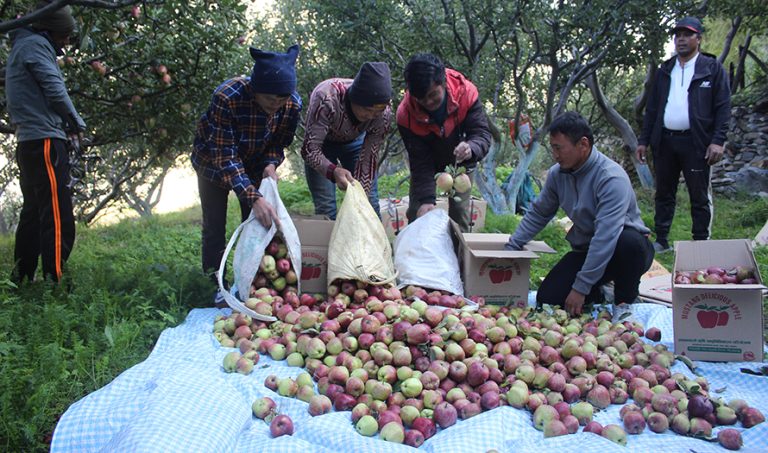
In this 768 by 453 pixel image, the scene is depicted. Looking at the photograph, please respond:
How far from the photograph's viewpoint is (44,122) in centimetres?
369

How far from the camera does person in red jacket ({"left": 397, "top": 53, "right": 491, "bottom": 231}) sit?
3516 mm

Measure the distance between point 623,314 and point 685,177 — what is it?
2.26m

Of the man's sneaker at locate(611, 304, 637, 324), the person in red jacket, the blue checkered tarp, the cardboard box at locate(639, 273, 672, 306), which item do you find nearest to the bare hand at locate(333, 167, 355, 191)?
the person in red jacket

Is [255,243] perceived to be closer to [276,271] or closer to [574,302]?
[276,271]

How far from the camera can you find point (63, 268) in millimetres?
3846

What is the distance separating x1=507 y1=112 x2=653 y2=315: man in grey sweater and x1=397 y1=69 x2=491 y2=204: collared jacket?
641 mm

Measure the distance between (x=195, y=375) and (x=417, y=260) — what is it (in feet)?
5.82

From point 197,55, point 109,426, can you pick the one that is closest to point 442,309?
point 109,426

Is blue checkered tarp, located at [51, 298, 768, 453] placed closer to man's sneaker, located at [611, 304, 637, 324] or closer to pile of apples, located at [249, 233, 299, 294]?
man's sneaker, located at [611, 304, 637, 324]

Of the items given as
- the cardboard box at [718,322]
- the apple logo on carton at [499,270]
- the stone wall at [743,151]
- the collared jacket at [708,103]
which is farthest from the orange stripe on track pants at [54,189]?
the stone wall at [743,151]

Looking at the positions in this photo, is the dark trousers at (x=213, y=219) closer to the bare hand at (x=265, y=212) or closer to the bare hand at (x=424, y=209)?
the bare hand at (x=265, y=212)


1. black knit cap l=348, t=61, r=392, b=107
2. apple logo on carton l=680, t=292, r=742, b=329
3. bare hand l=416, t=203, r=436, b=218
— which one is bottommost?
apple logo on carton l=680, t=292, r=742, b=329

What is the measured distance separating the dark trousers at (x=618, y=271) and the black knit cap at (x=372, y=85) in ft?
5.37

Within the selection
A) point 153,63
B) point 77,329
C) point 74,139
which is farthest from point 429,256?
point 153,63
